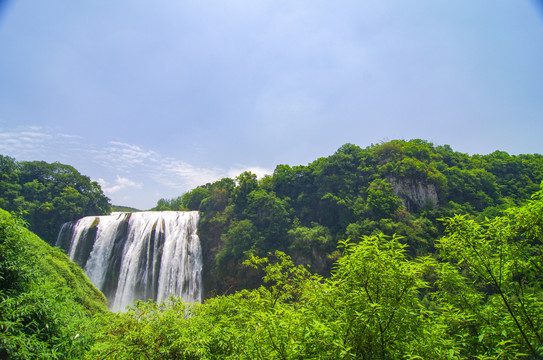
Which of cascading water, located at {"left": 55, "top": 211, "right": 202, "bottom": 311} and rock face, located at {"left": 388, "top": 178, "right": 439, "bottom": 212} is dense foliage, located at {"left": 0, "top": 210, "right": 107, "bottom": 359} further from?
rock face, located at {"left": 388, "top": 178, "right": 439, "bottom": 212}

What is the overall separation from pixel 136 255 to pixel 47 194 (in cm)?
2100

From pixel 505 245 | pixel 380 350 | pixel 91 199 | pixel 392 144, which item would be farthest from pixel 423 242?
pixel 91 199

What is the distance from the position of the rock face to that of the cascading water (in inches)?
1044

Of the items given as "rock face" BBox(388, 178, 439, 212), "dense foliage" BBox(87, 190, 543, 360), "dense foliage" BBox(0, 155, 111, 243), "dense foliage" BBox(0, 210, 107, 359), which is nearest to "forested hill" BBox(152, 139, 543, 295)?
"rock face" BBox(388, 178, 439, 212)

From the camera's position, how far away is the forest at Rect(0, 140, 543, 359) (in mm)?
3162

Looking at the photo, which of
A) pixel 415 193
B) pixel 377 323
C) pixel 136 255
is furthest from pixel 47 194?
pixel 415 193

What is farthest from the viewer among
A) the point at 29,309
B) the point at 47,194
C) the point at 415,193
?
the point at 47,194

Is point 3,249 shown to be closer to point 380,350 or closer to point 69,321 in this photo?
point 69,321

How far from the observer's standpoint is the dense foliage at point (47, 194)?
3005 centimetres

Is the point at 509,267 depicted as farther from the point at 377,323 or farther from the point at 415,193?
the point at 415,193

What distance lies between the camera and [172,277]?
80.2 ft

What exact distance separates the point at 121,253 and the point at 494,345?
29.7 m

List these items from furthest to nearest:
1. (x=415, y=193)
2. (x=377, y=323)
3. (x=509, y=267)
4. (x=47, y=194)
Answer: (x=47, y=194) → (x=415, y=193) → (x=509, y=267) → (x=377, y=323)

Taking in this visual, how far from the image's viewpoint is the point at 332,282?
4.00 m
